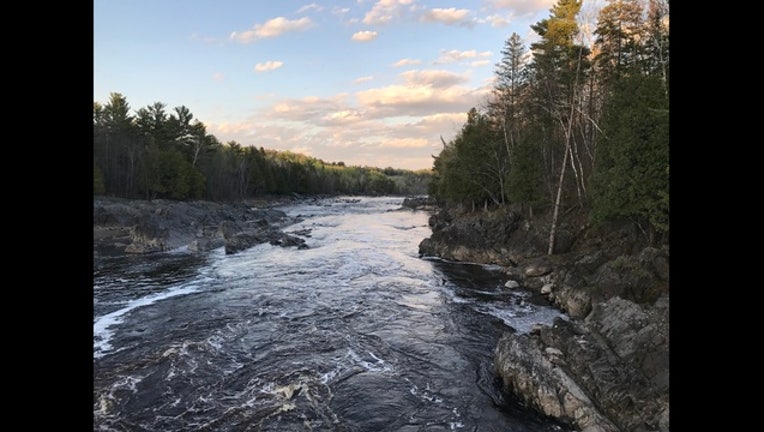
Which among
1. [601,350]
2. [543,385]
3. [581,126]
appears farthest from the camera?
[581,126]

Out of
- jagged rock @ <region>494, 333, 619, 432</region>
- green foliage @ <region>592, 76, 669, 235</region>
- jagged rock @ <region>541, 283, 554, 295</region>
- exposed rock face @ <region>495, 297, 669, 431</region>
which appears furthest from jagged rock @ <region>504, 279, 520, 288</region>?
jagged rock @ <region>494, 333, 619, 432</region>

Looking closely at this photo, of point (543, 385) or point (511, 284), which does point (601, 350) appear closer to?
point (543, 385)

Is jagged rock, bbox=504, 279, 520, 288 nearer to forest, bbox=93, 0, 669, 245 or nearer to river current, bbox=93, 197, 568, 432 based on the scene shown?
river current, bbox=93, 197, 568, 432

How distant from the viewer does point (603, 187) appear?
61.9ft

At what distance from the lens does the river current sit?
884 centimetres

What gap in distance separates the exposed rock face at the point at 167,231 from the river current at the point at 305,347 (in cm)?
658

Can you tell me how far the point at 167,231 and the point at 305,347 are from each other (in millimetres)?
24113

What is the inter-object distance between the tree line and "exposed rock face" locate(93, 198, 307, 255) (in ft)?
57.5

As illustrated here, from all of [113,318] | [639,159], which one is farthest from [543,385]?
[113,318]

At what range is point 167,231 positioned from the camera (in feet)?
105

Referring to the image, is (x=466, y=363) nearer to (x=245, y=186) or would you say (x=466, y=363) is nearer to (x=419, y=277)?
(x=419, y=277)

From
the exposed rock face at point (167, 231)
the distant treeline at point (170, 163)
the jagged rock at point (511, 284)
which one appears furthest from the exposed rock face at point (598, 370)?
the distant treeline at point (170, 163)

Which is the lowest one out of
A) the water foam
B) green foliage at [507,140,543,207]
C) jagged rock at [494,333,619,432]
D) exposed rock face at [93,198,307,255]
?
the water foam
